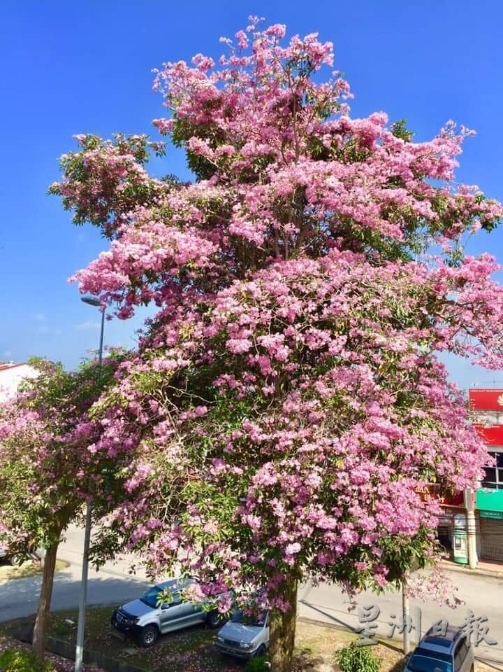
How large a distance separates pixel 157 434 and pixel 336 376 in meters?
3.20

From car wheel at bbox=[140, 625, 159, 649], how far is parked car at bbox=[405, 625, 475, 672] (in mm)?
8270

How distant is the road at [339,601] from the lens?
18.0 m

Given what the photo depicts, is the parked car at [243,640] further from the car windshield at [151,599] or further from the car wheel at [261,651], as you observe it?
the car windshield at [151,599]

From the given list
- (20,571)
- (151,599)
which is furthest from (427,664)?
(20,571)

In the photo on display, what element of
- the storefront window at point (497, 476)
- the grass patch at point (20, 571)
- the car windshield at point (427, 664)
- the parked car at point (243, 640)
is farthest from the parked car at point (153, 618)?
the storefront window at point (497, 476)

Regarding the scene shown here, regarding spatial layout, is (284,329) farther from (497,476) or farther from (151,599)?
(497,476)

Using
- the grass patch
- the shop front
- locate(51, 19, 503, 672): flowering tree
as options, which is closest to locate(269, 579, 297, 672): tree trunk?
locate(51, 19, 503, 672): flowering tree

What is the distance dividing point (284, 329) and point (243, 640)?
10720mm

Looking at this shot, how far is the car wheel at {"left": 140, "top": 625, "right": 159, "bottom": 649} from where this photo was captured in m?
16.4

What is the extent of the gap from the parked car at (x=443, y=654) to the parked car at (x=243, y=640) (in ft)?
13.8

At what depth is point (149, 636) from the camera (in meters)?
16.6

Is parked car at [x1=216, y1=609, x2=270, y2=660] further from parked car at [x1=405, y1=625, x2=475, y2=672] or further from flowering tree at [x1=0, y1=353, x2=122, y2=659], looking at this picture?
flowering tree at [x1=0, y1=353, x2=122, y2=659]

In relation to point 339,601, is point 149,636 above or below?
above

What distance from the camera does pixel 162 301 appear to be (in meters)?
10.6
